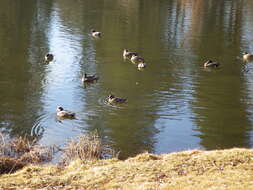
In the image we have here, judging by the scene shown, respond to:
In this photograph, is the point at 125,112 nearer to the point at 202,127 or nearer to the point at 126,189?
the point at 202,127

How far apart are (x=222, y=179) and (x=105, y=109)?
45.1ft

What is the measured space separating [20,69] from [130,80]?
8113mm

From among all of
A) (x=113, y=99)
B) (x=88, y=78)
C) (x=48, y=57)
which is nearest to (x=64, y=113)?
(x=113, y=99)

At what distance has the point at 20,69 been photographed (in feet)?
112

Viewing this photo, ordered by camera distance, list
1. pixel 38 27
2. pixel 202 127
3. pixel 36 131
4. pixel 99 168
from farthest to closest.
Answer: pixel 38 27, pixel 202 127, pixel 36 131, pixel 99 168

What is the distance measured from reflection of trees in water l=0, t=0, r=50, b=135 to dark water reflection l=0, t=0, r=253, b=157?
54 mm

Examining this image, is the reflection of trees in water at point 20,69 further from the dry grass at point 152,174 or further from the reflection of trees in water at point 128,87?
the dry grass at point 152,174

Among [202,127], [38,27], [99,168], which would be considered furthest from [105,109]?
[38,27]

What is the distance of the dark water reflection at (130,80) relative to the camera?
23.3 meters

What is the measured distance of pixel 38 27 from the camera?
51.5m

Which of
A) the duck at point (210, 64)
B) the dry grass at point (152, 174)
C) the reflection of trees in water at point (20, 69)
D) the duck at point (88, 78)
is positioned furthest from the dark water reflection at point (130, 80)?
the dry grass at point (152, 174)

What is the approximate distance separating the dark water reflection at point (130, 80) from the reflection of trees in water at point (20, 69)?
5cm

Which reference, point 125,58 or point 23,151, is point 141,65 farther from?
point 23,151

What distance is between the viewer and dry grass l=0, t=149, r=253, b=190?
12672 millimetres
